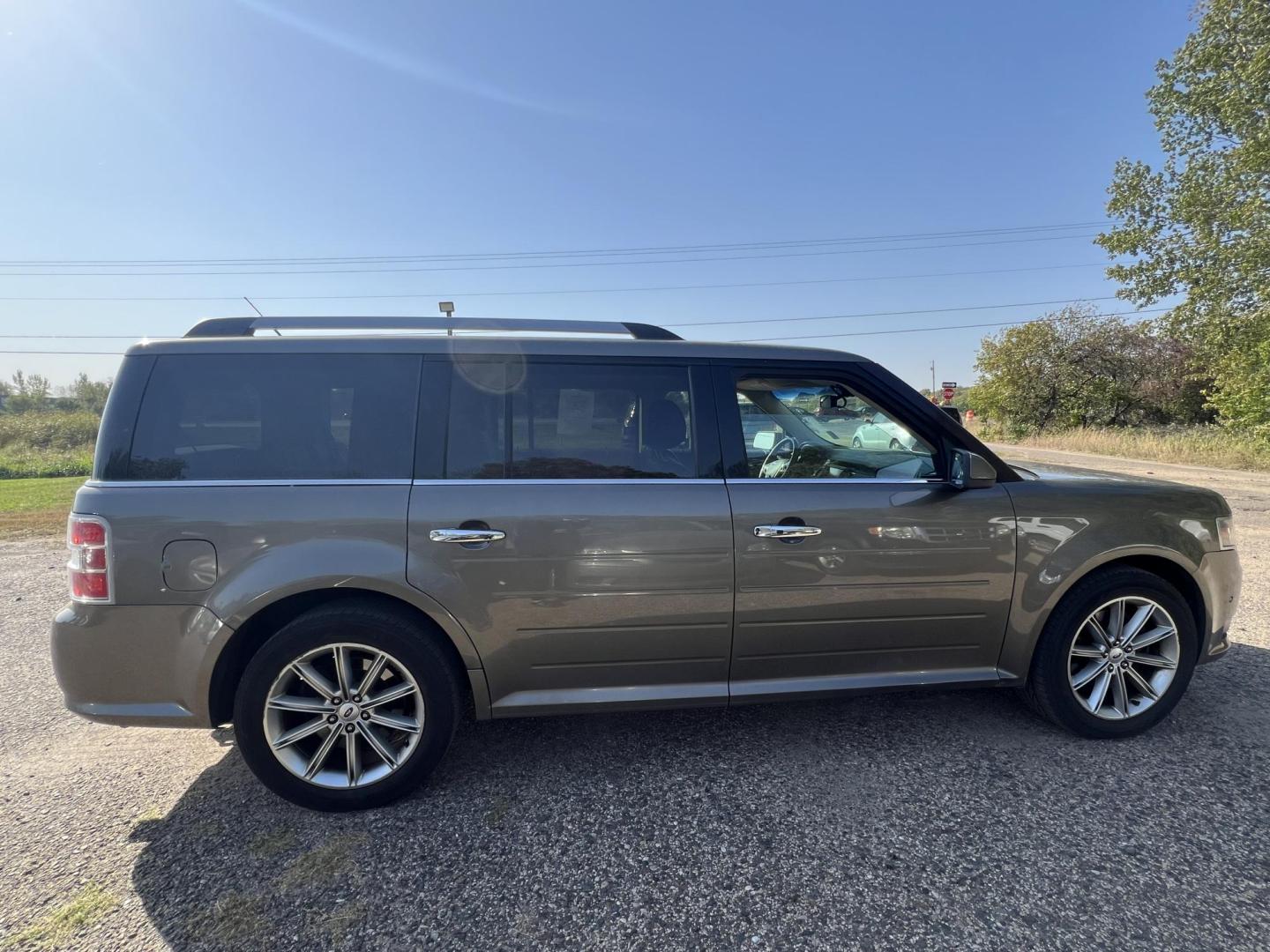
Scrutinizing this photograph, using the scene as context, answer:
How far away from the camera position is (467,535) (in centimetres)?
245

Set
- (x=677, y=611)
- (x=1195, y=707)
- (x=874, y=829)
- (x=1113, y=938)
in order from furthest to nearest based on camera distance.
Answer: (x=1195, y=707) < (x=677, y=611) < (x=874, y=829) < (x=1113, y=938)

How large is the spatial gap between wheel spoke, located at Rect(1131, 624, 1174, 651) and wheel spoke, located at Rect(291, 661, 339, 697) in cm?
367

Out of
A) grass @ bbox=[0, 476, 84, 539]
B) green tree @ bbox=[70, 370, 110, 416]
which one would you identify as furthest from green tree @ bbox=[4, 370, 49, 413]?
grass @ bbox=[0, 476, 84, 539]

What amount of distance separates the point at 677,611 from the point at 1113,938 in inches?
65.4

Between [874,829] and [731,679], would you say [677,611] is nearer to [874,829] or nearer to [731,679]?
[731,679]

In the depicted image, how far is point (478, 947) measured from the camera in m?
1.84

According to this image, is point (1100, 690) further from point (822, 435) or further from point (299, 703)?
point (299, 703)

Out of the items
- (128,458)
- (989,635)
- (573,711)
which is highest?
(128,458)

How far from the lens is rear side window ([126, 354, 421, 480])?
7.90 ft

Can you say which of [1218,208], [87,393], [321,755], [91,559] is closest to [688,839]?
[321,755]

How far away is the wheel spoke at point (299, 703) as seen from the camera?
244cm

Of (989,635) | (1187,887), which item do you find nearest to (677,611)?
(989,635)

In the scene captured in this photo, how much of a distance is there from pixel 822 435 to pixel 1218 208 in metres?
18.3

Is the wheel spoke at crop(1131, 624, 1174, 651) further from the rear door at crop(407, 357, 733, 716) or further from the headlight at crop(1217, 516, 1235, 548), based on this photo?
the rear door at crop(407, 357, 733, 716)
